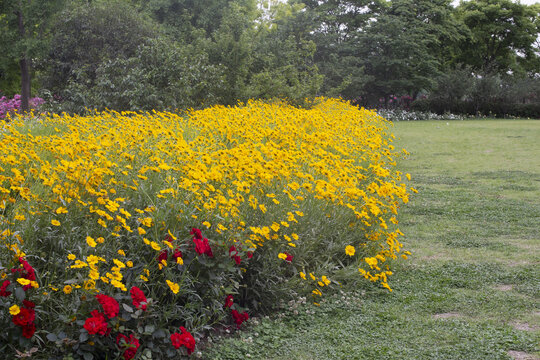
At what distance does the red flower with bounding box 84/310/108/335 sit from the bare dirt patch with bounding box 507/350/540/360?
2.18 metres

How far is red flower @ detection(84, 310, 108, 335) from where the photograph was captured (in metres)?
2.28

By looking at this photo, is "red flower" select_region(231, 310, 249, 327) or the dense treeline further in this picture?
the dense treeline

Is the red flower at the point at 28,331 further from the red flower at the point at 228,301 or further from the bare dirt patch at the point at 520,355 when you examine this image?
the bare dirt patch at the point at 520,355

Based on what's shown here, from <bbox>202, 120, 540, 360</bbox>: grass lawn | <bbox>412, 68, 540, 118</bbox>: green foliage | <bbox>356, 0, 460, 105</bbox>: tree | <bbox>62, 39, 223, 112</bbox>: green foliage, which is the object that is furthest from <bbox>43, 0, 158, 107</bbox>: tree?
<bbox>412, 68, 540, 118</bbox>: green foliage

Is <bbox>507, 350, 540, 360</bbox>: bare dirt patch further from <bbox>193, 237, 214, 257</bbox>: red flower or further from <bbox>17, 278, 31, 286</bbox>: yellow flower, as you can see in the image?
<bbox>17, 278, 31, 286</bbox>: yellow flower

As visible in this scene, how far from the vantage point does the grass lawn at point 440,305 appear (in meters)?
3.03

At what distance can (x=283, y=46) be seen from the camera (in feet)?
64.0

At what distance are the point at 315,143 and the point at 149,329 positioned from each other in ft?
13.5

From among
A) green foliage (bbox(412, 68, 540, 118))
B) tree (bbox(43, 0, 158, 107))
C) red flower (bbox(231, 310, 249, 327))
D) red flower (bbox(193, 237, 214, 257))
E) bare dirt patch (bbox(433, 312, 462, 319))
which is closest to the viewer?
red flower (bbox(193, 237, 214, 257))

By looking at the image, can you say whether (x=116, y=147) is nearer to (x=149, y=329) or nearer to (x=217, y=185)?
(x=217, y=185)

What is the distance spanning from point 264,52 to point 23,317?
16924 mm

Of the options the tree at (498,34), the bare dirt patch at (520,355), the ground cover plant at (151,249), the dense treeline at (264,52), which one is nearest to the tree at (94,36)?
the dense treeline at (264,52)

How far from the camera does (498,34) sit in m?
37.8

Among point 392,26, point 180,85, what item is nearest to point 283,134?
point 180,85
